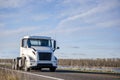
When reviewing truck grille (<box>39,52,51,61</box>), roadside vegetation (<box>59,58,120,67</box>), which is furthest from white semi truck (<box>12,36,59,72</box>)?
roadside vegetation (<box>59,58,120,67</box>)

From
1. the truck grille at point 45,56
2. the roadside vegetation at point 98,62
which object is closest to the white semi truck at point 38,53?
the truck grille at point 45,56

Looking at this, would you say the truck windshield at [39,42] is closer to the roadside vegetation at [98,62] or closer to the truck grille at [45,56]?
the truck grille at [45,56]

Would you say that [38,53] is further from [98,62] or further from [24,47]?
[98,62]

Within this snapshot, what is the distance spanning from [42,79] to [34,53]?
32.0 ft

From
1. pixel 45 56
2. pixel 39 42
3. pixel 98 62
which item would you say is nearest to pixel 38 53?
pixel 45 56

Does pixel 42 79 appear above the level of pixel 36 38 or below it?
below

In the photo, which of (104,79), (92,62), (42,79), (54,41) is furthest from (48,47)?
(92,62)

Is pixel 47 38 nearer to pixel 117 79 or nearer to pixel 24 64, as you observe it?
pixel 24 64

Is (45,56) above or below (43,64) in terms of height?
above

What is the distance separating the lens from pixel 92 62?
66.8 metres

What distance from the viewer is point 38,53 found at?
2944 cm

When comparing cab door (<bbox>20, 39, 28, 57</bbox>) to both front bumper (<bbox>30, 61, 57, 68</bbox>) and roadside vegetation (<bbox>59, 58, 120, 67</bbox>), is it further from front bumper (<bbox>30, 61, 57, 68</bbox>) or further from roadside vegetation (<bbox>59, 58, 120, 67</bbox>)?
roadside vegetation (<bbox>59, 58, 120, 67</bbox>)

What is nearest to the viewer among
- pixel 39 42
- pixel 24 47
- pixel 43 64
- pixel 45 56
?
pixel 43 64

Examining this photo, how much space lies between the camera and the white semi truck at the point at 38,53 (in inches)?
1154
